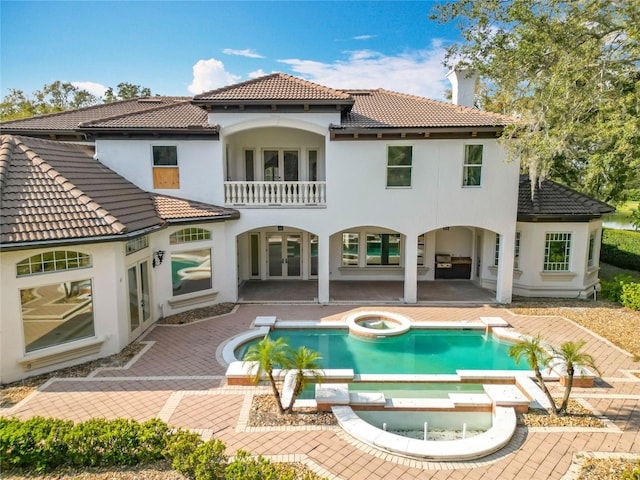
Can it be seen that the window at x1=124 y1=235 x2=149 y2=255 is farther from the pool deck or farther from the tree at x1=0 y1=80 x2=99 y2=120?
the tree at x1=0 y1=80 x2=99 y2=120

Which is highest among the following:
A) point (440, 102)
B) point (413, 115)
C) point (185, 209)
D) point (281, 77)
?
point (281, 77)

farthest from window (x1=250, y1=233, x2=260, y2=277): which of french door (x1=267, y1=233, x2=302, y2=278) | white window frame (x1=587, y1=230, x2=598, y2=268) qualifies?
white window frame (x1=587, y1=230, x2=598, y2=268)

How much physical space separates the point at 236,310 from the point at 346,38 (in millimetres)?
13850

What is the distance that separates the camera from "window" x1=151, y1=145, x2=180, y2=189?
51.6ft

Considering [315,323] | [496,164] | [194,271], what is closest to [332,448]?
[315,323]

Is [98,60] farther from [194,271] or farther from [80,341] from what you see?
[80,341]

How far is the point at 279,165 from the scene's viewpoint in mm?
19156

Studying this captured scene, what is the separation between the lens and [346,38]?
18422mm

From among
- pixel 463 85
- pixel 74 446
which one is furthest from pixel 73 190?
pixel 463 85

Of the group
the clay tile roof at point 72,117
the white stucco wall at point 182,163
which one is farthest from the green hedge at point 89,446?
the clay tile roof at point 72,117

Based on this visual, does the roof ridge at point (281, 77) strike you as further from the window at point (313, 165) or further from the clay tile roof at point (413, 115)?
the window at point (313, 165)

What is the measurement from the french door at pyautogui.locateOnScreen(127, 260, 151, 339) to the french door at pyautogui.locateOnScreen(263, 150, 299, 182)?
311 inches

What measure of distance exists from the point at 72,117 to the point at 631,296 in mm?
26425

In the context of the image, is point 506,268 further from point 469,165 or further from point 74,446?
point 74,446
